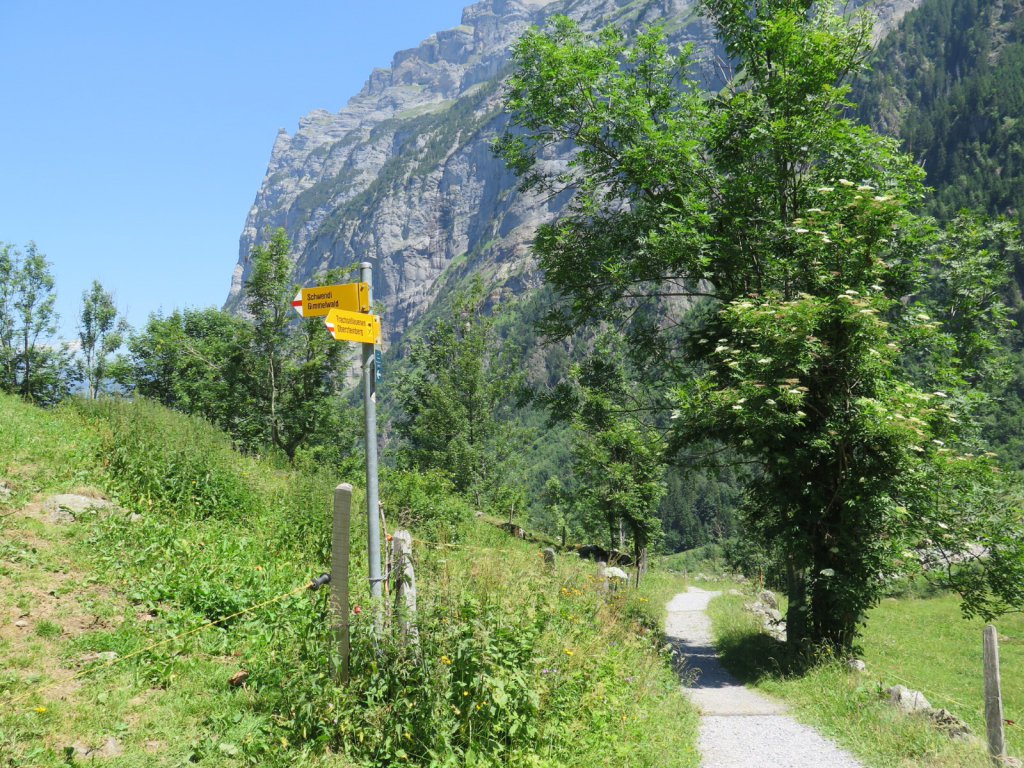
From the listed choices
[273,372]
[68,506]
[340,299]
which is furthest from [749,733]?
[273,372]

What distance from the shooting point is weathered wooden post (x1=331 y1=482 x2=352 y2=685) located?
201 inches

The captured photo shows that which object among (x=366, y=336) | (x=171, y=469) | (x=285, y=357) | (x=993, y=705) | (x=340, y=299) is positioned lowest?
(x=993, y=705)

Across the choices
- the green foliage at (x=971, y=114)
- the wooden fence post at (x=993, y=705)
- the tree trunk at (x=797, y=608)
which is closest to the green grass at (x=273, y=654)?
the wooden fence post at (x=993, y=705)

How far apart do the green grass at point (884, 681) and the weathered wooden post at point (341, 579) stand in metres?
5.69

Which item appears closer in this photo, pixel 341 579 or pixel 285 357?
pixel 341 579

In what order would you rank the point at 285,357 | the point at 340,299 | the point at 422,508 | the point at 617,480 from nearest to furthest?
the point at 340,299 < the point at 422,508 < the point at 617,480 < the point at 285,357

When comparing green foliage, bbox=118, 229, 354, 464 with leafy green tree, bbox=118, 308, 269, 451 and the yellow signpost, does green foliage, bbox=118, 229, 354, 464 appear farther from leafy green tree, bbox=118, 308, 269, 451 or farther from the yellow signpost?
the yellow signpost

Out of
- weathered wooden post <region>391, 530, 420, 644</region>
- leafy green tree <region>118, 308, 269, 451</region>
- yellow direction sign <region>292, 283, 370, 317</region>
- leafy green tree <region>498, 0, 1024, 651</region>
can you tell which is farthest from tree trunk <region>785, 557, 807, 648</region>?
leafy green tree <region>118, 308, 269, 451</region>

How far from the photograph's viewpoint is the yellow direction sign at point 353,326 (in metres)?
5.16

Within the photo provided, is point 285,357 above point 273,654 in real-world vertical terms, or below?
above

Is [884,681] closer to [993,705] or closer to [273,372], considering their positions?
[993,705]

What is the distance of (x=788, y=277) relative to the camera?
11.9 m

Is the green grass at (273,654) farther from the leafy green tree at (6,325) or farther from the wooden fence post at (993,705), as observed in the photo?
the leafy green tree at (6,325)

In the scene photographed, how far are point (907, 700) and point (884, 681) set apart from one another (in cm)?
153
